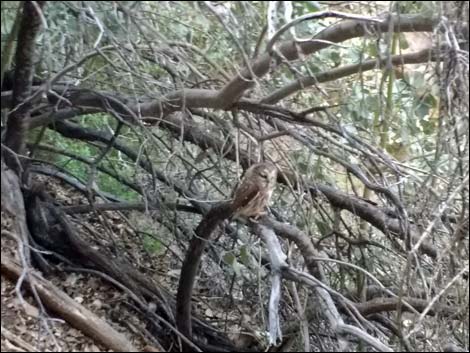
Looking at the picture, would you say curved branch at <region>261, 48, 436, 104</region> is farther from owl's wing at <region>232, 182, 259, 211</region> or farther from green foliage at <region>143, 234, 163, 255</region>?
green foliage at <region>143, 234, 163, 255</region>

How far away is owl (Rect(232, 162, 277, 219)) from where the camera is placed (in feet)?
10.2

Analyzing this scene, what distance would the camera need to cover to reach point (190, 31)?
3818mm

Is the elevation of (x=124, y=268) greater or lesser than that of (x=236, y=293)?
greater

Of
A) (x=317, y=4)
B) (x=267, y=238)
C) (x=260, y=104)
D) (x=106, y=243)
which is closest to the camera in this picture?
(x=317, y=4)

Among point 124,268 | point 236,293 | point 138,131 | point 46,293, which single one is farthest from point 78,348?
point 236,293

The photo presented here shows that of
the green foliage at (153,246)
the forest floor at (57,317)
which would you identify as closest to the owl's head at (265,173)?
the forest floor at (57,317)

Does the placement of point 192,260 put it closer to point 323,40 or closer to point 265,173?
point 265,173

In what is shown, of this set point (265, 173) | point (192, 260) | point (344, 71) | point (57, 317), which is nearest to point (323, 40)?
point (344, 71)

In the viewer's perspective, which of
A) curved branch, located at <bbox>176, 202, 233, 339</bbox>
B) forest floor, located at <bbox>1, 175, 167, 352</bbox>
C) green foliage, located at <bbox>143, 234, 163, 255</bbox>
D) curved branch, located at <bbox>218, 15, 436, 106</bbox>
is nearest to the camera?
curved branch, located at <bbox>218, 15, 436, 106</bbox>

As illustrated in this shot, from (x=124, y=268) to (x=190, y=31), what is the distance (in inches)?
44.8

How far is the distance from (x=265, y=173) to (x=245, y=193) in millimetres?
124

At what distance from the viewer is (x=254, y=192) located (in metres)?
3.11

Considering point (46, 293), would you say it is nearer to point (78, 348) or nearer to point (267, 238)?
point (78, 348)

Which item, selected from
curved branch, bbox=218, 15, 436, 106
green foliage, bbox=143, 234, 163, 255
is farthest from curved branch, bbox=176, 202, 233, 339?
green foliage, bbox=143, 234, 163, 255
